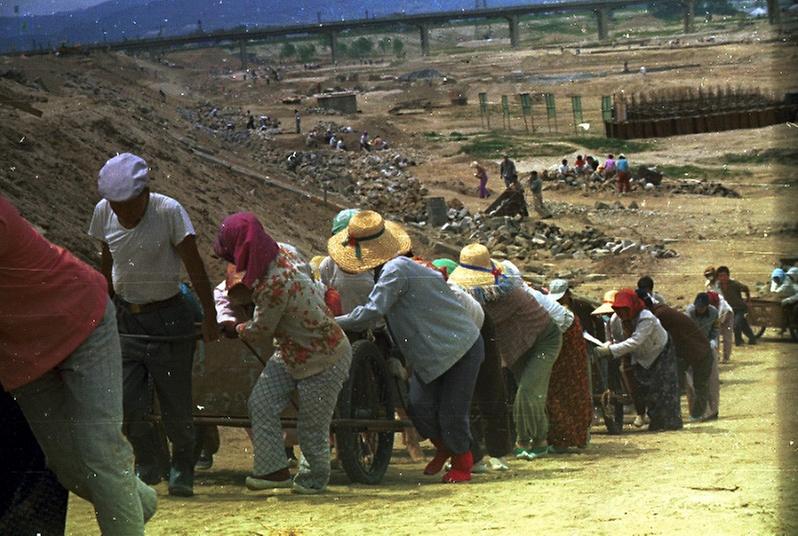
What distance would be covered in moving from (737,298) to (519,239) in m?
1.61

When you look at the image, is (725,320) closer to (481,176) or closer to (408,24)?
(481,176)

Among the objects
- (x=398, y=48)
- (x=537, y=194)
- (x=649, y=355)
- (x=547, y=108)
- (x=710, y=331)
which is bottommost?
(x=649, y=355)

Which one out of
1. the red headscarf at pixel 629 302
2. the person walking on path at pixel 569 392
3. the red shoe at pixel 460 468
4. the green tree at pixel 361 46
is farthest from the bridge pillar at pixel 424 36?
the red shoe at pixel 460 468

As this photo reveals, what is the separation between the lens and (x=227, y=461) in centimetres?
506

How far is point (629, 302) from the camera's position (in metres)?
6.59

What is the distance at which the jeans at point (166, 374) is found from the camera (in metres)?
4.14

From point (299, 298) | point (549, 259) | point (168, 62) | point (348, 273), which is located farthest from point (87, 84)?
point (549, 259)

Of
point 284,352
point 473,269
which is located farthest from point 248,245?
point 473,269

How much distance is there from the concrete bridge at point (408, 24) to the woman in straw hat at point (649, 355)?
4.43 feet

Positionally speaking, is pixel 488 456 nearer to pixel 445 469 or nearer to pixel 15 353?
pixel 445 469

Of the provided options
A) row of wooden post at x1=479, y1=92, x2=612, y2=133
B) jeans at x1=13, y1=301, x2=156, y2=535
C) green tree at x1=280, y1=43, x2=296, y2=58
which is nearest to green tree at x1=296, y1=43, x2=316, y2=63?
green tree at x1=280, y1=43, x2=296, y2=58

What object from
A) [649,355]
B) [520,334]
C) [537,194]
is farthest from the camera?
[537,194]

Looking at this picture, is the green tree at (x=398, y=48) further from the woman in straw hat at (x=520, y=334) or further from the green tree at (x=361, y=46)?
the woman in straw hat at (x=520, y=334)

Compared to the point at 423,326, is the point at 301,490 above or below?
below
